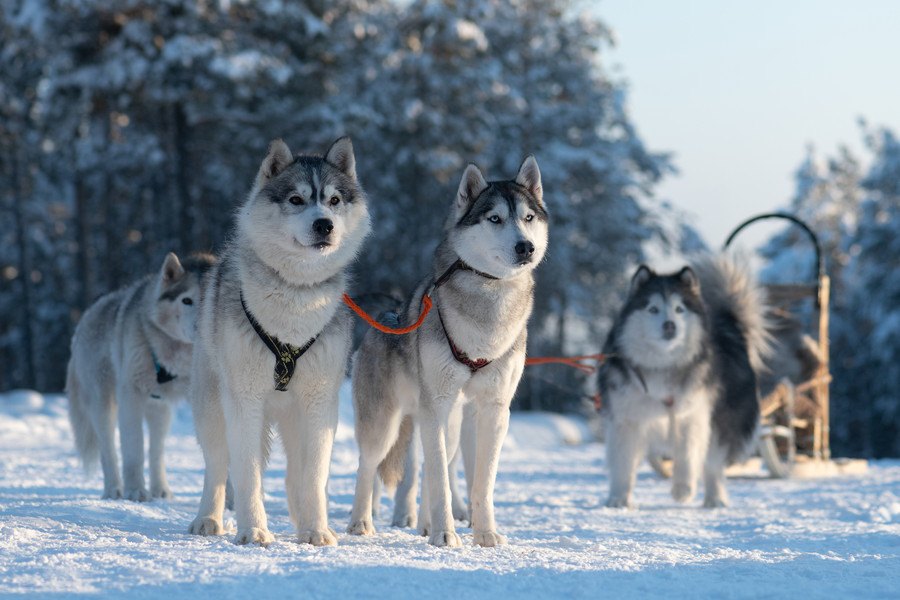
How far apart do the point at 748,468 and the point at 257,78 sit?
1145 cm

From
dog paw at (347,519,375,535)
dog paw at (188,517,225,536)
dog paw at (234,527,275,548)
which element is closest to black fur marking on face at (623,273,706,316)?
dog paw at (347,519,375,535)

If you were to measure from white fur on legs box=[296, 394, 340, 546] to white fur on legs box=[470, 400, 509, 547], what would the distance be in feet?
2.28

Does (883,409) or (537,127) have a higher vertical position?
(537,127)

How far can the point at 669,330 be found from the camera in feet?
25.1

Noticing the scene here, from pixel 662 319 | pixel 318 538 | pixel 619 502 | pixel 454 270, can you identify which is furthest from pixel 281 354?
pixel 662 319

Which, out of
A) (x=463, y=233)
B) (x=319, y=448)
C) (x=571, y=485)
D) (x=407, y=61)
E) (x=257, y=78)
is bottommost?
(x=571, y=485)

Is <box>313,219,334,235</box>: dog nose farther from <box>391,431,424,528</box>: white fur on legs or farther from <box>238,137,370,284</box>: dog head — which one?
<box>391,431,424,528</box>: white fur on legs

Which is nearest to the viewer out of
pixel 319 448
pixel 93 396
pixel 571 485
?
pixel 319 448

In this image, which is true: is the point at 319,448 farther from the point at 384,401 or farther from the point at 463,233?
the point at 463,233

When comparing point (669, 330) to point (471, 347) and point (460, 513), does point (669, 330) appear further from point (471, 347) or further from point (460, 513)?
point (471, 347)

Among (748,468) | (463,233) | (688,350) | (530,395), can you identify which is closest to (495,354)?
(463,233)

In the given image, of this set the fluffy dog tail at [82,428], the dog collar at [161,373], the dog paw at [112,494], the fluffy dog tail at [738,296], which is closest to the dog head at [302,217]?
the dog collar at [161,373]

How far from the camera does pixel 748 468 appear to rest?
36.6 ft

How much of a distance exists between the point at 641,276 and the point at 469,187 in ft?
11.0
